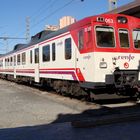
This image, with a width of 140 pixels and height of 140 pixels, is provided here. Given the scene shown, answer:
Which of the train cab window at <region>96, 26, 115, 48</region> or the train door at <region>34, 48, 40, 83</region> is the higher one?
the train cab window at <region>96, 26, 115, 48</region>

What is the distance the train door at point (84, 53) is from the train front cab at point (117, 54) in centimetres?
29

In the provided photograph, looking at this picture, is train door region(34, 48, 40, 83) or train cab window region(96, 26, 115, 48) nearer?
train cab window region(96, 26, 115, 48)

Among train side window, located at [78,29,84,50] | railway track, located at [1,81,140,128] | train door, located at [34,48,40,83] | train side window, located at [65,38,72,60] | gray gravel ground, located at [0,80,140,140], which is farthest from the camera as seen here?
train door, located at [34,48,40,83]

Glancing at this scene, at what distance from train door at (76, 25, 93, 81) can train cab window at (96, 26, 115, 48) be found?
33cm

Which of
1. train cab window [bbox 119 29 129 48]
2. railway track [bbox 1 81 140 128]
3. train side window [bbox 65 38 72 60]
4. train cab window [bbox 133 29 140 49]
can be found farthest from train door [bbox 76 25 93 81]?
train cab window [bbox 133 29 140 49]

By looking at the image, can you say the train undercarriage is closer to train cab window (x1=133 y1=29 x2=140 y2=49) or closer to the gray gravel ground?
train cab window (x1=133 y1=29 x2=140 y2=49)

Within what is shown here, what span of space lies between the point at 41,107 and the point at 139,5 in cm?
761

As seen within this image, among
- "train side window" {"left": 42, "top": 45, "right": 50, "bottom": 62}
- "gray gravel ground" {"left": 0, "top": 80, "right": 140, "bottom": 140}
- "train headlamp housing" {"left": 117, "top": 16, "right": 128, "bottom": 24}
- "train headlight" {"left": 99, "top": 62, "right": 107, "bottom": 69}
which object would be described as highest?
"train headlamp housing" {"left": 117, "top": 16, "right": 128, "bottom": 24}

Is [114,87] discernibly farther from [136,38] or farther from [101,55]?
[136,38]

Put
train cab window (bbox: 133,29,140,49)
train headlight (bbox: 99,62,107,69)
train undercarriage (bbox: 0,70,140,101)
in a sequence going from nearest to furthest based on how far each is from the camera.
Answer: train headlight (bbox: 99,62,107,69) → train undercarriage (bbox: 0,70,140,101) → train cab window (bbox: 133,29,140,49)

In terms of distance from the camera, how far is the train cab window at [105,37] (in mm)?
12727

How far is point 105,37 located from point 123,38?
0.84m

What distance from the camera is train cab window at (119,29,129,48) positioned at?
13.3 m

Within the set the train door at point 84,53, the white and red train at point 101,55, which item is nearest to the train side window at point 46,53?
the white and red train at point 101,55
